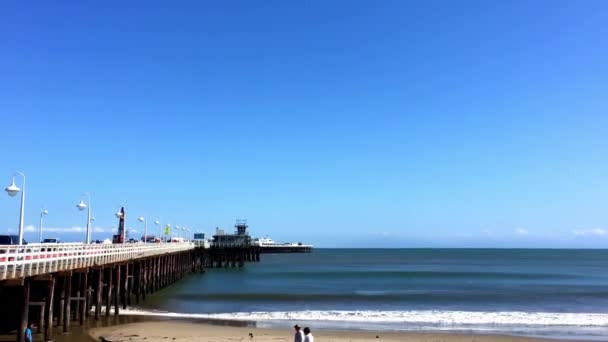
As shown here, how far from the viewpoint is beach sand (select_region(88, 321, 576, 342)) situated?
20.5 metres

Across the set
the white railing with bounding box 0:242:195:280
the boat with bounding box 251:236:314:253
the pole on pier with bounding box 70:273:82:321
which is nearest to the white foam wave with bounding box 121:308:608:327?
the pole on pier with bounding box 70:273:82:321

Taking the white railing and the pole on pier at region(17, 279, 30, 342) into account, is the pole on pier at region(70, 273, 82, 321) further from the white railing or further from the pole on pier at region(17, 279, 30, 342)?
the pole on pier at region(17, 279, 30, 342)

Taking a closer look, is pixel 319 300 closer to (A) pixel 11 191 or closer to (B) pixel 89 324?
(B) pixel 89 324

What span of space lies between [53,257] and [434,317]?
1835 cm

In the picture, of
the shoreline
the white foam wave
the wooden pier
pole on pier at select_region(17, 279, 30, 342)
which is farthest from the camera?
the white foam wave

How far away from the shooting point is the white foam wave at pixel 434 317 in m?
26.6

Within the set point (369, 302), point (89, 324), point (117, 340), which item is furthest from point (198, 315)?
point (369, 302)

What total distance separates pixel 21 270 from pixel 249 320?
12.8m

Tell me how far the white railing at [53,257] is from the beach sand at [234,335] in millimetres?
2849

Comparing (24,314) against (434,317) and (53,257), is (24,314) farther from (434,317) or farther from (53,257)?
(434,317)

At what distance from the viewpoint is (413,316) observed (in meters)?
28.7

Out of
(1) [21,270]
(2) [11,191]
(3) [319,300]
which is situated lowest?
(3) [319,300]

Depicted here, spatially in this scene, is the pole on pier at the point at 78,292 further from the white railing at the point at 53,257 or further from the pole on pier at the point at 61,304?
the white railing at the point at 53,257

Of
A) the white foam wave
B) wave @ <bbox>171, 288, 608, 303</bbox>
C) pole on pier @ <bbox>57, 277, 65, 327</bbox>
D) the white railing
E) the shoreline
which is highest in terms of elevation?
the white railing
